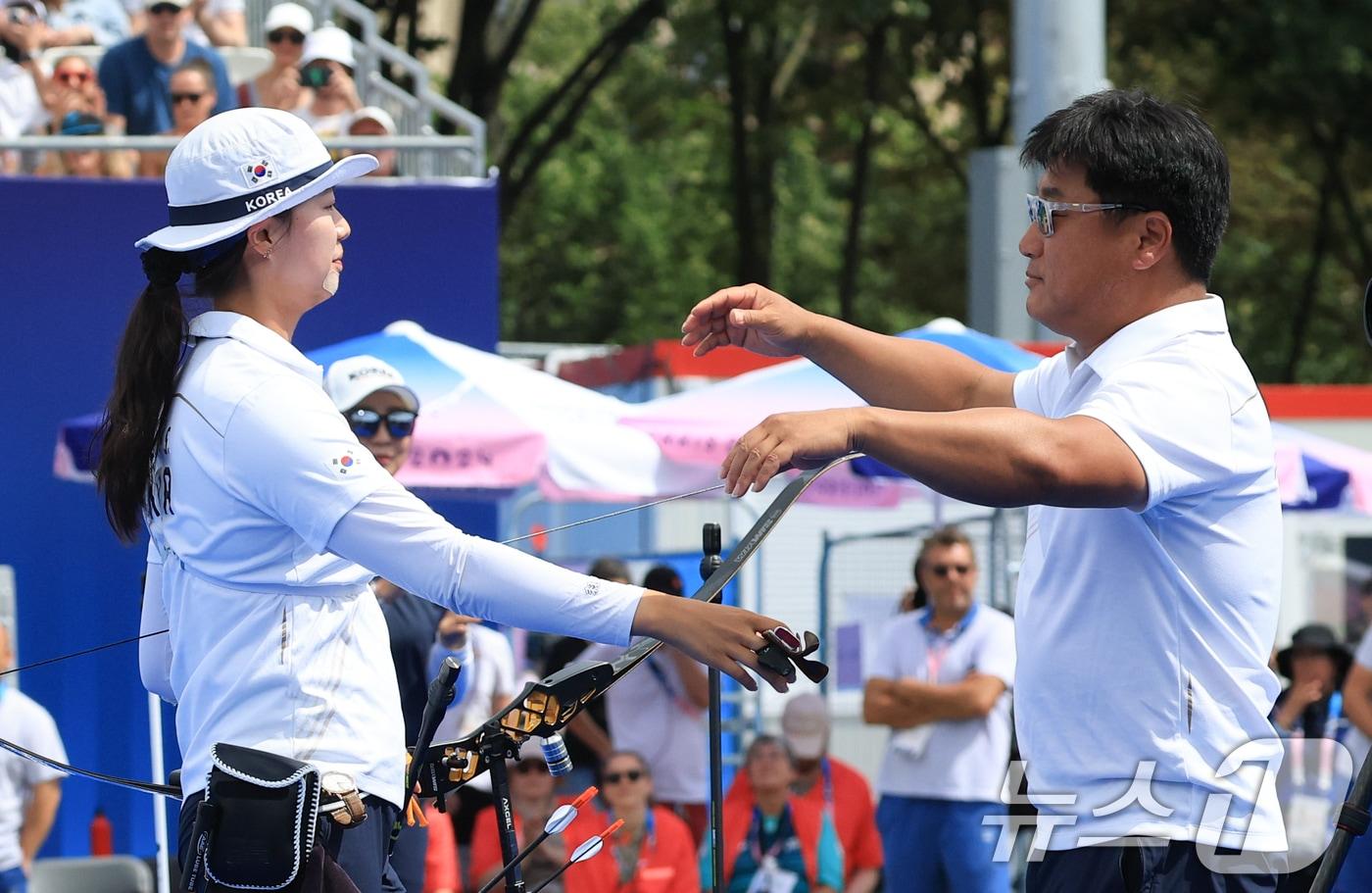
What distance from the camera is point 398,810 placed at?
324cm

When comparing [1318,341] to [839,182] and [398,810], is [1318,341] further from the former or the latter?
[398,810]

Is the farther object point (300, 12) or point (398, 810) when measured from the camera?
point (300, 12)

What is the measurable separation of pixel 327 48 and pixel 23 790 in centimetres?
430

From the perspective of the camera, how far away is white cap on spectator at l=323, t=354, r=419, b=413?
5.11m

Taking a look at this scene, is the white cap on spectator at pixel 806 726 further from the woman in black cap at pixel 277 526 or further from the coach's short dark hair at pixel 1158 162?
the coach's short dark hair at pixel 1158 162

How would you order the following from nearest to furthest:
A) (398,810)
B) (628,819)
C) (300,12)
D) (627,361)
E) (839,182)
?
1. (398,810)
2. (628,819)
3. (300,12)
4. (627,361)
5. (839,182)

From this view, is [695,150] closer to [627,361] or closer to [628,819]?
[627,361]

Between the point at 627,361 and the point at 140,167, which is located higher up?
the point at 140,167

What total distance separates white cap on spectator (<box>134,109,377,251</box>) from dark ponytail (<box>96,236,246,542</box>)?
66 mm

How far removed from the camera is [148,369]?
309 centimetres

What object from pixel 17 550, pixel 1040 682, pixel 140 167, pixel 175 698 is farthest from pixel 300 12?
pixel 1040 682

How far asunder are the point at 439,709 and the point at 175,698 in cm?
47

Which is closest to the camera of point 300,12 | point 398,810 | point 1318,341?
point 398,810

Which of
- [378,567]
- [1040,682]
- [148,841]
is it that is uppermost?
[378,567]
